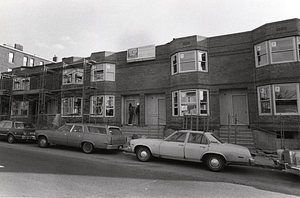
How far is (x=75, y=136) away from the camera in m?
10.9

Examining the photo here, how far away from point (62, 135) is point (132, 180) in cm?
696

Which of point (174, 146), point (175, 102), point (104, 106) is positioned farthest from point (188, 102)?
point (104, 106)

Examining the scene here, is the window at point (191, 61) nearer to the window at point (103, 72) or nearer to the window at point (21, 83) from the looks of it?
the window at point (103, 72)

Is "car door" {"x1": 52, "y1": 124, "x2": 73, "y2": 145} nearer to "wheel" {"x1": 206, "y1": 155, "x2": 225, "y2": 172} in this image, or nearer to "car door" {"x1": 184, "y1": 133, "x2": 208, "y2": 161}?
"car door" {"x1": 184, "y1": 133, "x2": 208, "y2": 161}

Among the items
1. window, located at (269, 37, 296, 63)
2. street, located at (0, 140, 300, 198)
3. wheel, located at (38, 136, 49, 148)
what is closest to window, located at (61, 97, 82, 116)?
wheel, located at (38, 136, 49, 148)

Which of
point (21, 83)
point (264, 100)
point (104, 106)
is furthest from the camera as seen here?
point (21, 83)

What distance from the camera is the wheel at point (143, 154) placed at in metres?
8.66

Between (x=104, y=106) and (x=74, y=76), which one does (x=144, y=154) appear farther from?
(x=74, y=76)

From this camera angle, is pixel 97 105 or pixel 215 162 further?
pixel 97 105

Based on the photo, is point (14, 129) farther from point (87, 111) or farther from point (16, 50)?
point (16, 50)

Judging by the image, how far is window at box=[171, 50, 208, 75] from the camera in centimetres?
1471

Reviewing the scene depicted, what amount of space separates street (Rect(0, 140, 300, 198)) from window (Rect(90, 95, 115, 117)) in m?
9.58

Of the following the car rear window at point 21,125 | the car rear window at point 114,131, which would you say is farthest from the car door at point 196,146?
the car rear window at point 21,125

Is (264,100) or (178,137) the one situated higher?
(264,100)
